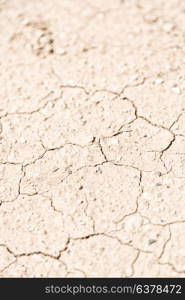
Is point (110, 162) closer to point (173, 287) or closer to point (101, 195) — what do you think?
point (101, 195)

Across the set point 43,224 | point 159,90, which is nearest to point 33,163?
point 43,224

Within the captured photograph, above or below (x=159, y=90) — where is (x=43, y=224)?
below

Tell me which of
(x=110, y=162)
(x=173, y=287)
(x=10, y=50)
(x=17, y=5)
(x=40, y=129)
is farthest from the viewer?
(x=17, y=5)

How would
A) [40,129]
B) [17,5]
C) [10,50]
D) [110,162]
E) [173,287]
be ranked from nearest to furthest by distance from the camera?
1. [173,287]
2. [110,162]
3. [40,129]
4. [10,50]
5. [17,5]

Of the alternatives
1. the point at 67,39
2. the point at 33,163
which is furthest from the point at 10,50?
the point at 33,163

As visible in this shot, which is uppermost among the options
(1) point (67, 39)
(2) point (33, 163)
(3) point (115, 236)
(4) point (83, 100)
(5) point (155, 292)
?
(1) point (67, 39)

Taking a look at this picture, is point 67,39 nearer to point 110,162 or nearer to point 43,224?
point 110,162

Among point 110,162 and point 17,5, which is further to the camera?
point 17,5
